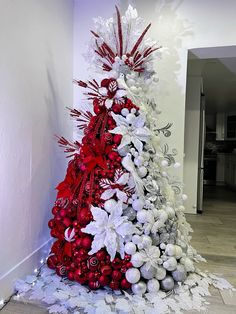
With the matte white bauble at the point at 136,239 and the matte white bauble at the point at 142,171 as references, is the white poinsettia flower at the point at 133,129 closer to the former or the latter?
Result: the matte white bauble at the point at 142,171

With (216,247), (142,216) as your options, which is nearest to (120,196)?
(142,216)

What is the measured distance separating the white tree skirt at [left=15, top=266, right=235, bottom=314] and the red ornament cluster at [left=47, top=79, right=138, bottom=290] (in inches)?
2.0

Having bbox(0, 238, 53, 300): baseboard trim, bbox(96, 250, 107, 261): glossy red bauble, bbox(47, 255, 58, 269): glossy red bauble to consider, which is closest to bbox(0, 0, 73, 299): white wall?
bbox(0, 238, 53, 300): baseboard trim

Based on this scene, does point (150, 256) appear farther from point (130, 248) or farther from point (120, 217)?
point (120, 217)

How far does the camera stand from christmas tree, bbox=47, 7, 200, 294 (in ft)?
4.51

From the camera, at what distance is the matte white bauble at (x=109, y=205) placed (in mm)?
1383

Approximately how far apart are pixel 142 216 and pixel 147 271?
285 mm

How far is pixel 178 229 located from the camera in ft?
5.42

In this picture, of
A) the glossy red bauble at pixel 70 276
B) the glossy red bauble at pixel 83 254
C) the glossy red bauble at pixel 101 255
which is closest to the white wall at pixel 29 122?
the glossy red bauble at pixel 70 276

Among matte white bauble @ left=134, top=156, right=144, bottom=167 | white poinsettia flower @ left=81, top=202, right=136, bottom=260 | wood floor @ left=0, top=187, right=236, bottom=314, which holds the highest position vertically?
matte white bauble @ left=134, top=156, right=144, bottom=167

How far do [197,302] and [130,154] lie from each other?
851 mm

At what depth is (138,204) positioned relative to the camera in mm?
1412

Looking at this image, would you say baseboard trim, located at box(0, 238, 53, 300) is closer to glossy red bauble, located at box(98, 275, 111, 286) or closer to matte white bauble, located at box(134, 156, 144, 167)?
glossy red bauble, located at box(98, 275, 111, 286)

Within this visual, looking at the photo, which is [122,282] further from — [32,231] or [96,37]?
[96,37]
